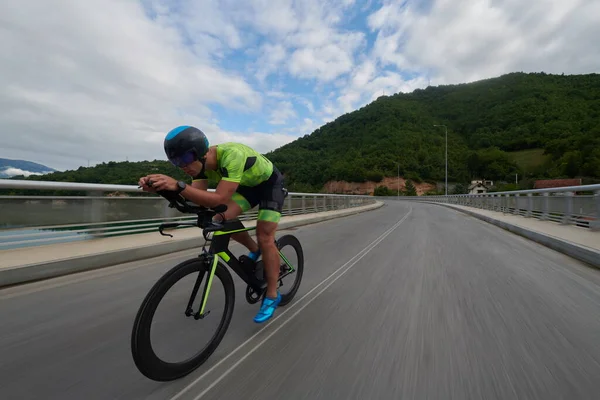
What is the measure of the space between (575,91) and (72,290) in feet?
402

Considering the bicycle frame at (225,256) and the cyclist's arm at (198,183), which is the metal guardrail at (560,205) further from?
the cyclist's arm at (198,183)

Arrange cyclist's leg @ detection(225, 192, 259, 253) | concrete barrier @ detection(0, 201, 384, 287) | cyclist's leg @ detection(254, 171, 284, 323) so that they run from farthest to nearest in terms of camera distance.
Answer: concrete barrier @ detection(0, 201, 384, 287) → cyclist's leg @ detection(254, 171, 284, 323) → cyclist's leg @ detection(225, 192, 259, 253)

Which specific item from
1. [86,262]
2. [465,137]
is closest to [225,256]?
[86,262]

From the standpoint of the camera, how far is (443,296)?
415 cm

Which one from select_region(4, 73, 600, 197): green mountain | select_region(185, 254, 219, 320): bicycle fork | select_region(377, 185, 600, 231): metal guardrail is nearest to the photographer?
select_region(185, 254, 219, 320): bicycle fork

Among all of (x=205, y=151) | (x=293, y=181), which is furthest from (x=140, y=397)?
(x=293, y=181)

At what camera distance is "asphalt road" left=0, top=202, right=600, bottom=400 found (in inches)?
85.0

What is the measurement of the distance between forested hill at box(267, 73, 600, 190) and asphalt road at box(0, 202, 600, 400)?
8409 centimetres

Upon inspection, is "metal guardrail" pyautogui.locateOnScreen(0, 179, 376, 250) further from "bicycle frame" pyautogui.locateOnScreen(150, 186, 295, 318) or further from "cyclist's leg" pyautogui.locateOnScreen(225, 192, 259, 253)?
"bicycle frame" pyautogui.locateOnScreen(150, 186, 295, 318)

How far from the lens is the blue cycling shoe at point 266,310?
10.00ft

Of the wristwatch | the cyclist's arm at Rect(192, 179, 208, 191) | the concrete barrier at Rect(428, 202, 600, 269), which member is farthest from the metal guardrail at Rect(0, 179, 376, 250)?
the concrete barrier at Rect(428, 202, 600, 269)

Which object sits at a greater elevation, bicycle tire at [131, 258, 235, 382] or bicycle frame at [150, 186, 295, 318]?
bicycle frame at [150, 186, 295, 318]

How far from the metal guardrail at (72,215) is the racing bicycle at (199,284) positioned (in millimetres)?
4765

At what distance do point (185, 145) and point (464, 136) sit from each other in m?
124
